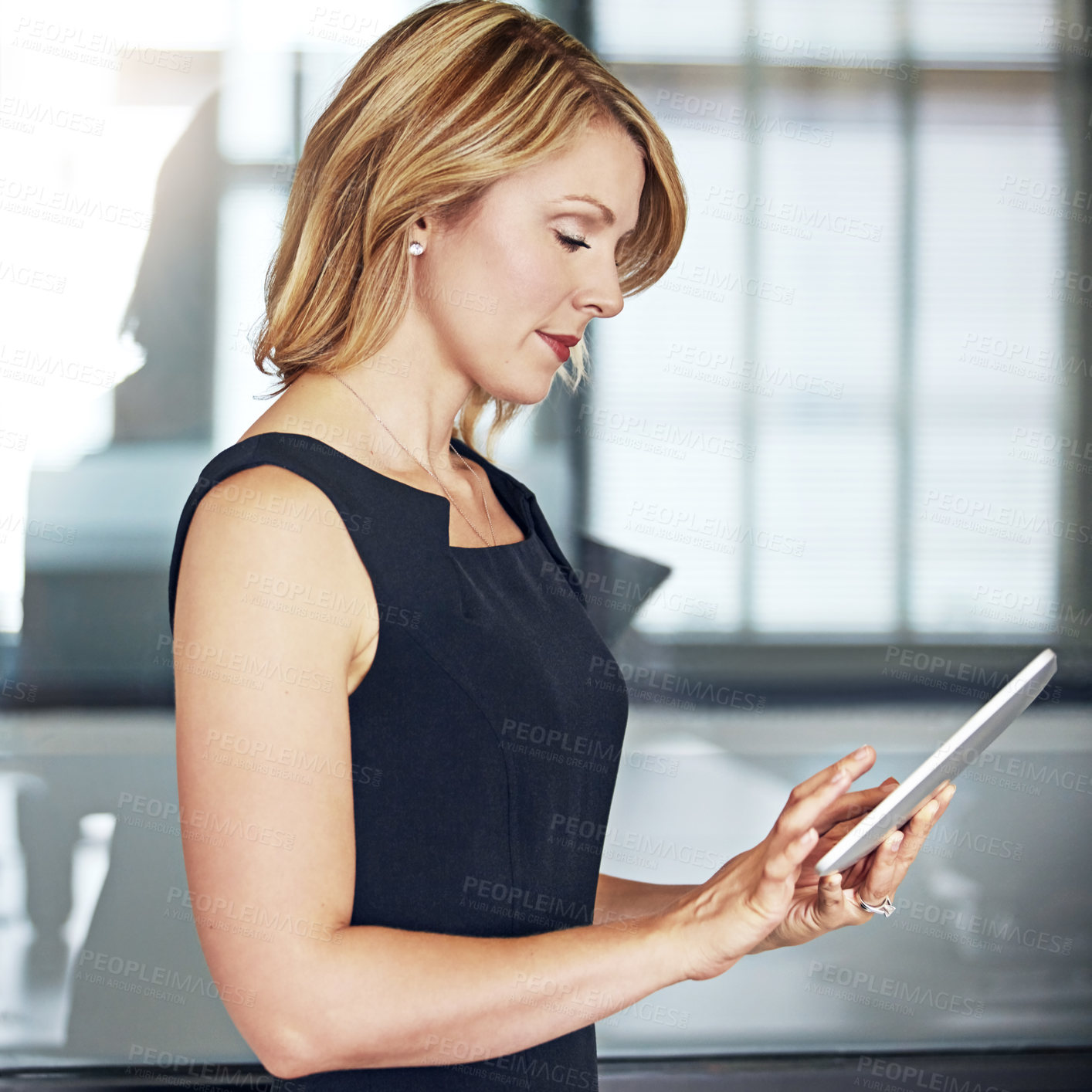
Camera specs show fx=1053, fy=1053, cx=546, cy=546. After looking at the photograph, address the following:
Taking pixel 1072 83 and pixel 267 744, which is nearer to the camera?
pixel 267 744

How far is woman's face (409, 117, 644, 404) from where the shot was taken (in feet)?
3.51

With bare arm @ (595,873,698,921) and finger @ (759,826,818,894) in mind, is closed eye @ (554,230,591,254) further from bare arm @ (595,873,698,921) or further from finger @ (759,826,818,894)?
bare arm @ (595,873,698,921)

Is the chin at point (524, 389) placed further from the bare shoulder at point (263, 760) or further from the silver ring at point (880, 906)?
the silver ring at point (880, 906)

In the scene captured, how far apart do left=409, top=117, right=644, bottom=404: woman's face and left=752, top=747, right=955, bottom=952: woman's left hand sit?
1.85 ft

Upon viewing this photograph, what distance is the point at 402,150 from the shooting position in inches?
40.4

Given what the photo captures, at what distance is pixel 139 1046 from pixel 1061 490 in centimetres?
253

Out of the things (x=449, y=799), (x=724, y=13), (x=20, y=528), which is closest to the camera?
(x=449, y=799)

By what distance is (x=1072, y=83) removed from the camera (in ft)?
8.51

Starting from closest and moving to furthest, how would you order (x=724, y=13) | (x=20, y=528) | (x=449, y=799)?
1. (x=449, y=799)
2. (x=20, y=528)
3. (x=724, y=13)

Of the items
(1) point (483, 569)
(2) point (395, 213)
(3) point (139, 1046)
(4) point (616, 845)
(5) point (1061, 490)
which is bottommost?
(3) point (139, 1046)

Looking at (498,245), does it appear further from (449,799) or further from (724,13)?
(724,13)

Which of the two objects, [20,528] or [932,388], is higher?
[932,388]

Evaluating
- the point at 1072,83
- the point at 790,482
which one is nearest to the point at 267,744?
the point at 790,482

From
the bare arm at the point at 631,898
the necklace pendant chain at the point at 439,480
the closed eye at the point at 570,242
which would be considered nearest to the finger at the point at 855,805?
the bare arm at the point at 631,898
